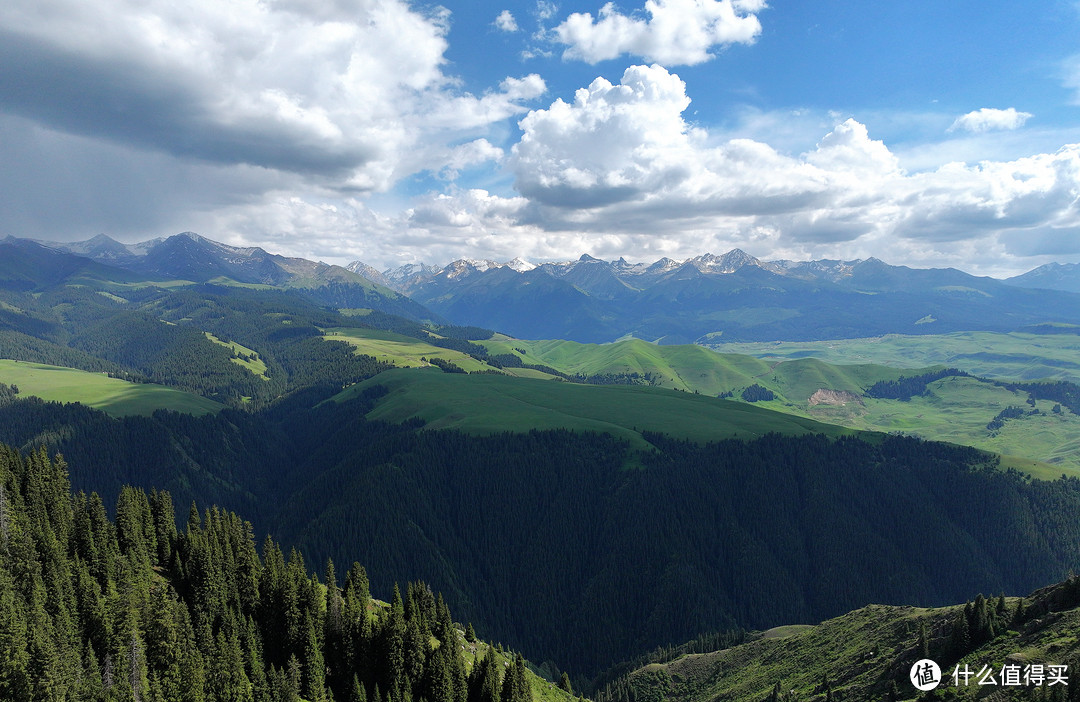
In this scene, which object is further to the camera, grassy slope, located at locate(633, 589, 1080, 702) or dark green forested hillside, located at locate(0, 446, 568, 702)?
grassy slope, located at locate(633, 589, 1080, 702)

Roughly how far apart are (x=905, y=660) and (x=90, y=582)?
115 meters

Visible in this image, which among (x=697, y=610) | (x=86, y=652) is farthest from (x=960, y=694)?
(x=697, y=610)

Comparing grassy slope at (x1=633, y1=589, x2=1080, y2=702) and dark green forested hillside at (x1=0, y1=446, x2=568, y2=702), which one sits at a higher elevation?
dark green forested hillside at (x1=0, y1=446, x2=568, y2=702)

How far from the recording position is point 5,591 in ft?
173

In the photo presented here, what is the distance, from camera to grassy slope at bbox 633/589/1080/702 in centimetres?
7462

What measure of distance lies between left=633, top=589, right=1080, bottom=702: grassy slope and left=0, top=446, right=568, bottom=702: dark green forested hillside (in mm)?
58394

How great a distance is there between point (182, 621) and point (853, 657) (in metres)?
115

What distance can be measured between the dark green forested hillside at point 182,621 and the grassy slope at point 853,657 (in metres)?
58.4

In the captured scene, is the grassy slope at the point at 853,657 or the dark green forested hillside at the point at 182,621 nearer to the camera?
the dark green forested hillside at the point at 182,621

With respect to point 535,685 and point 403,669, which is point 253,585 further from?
point 535,685

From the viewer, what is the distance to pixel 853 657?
105 metres

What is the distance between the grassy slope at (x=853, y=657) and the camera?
7462cm

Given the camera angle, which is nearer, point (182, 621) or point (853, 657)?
point (182, 621)

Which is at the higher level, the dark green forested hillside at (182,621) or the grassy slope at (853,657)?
→ the dark green forested hillside at (182,621)
